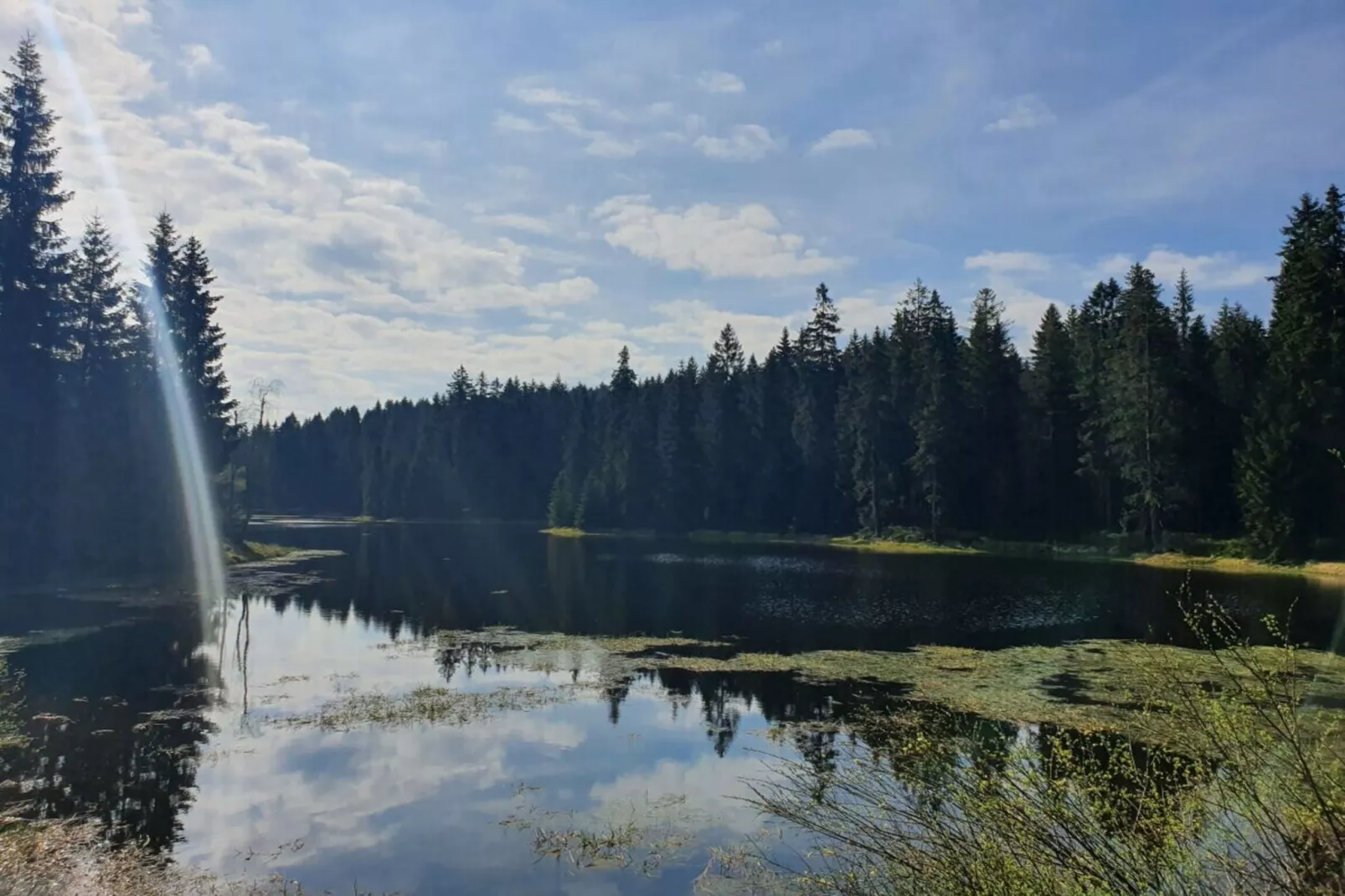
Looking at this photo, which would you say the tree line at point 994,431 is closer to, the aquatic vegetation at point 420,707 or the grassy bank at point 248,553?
the aquatic vegetation at point 420,707

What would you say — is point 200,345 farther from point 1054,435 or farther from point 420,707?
point 1054,435

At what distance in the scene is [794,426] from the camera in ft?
288

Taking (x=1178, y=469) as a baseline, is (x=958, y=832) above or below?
below

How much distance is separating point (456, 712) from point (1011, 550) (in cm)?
5361

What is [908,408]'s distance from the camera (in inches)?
3014

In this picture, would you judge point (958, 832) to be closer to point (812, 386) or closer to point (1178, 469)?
point (1178, 469)

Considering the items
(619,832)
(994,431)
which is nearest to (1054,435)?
(994,431)

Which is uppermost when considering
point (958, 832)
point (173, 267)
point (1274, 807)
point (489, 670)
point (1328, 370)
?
point (173, 267)

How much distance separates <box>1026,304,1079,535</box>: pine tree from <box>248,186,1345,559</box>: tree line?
16 cm

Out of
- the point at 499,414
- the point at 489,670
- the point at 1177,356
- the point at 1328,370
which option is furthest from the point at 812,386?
the point at 489,670

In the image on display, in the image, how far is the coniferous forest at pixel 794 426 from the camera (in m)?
39.3

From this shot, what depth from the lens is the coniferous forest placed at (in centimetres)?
3928

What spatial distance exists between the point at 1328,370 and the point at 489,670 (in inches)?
1925

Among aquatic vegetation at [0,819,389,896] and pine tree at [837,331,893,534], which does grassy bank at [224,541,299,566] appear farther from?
pine tree at [837,331,893,534]
